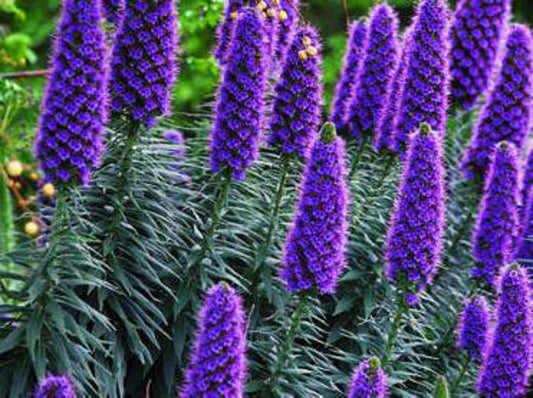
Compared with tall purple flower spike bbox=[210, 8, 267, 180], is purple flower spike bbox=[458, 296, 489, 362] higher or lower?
lower

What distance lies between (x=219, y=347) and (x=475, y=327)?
250 centimetres

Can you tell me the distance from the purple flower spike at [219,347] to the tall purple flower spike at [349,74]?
10.9ft

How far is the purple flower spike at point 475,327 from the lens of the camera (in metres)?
6.14

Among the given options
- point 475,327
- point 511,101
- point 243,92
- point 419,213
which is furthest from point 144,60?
point 511,101

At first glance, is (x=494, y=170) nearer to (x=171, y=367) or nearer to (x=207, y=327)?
(x=171, y=367)

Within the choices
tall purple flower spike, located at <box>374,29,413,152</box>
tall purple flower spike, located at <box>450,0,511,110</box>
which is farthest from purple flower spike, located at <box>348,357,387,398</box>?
tall purple flower spike, located at <box>450,0,511,110</box>

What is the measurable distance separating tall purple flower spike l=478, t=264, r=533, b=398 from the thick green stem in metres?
1.07

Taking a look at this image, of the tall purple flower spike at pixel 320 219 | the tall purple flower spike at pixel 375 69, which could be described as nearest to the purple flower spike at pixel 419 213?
the tall purple flower spike at pixel 320 219

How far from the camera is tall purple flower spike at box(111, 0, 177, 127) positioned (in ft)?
18.8

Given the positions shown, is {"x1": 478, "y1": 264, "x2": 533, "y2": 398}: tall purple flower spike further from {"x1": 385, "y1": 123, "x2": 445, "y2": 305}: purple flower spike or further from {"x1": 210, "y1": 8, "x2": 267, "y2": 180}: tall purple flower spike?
{"x1": 210, "y1": 8, "x2": 267, "y2": 180}: tall purple flower spike

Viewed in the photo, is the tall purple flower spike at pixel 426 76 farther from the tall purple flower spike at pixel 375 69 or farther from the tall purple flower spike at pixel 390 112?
the tall purple flower spike at pixel 375 69

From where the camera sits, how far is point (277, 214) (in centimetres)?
650

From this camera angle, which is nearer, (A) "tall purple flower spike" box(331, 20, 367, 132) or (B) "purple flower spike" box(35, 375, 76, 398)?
(B) "purple flower spike" box(35, 375, 76, 398)

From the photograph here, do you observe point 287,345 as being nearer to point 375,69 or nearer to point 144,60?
point 144,60
